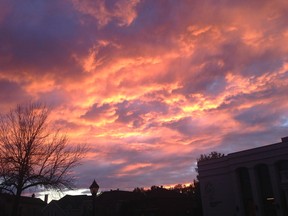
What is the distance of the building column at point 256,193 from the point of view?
41719mm

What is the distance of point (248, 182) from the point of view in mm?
44062

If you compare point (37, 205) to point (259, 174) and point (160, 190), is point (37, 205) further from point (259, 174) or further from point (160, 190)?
point (259, 174)

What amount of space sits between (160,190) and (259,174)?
28.8 metres

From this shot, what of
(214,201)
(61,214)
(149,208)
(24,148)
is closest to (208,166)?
(214,201)

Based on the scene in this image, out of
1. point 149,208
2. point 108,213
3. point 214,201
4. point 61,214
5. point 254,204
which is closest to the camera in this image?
point 254,204

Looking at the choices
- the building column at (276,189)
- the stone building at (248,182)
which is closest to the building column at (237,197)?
the stone building at (248,182)

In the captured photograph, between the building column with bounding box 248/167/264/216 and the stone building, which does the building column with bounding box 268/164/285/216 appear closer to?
the stone building

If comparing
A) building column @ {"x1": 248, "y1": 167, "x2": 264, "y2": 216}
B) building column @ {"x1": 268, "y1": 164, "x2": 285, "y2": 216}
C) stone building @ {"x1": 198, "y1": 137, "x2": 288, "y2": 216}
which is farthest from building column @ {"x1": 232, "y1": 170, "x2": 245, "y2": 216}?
building column @ {"x1": 268, "y1": 164, "x2": 285, "y2": 216}

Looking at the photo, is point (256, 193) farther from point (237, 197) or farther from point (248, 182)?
point (237, 197)

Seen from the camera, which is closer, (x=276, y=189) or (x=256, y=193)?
(x=276, y=189)

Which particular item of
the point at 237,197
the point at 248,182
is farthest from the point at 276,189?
the point at 237,197

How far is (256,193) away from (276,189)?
2.69 m

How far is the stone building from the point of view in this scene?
40.6 meters

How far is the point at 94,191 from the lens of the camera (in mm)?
22594
